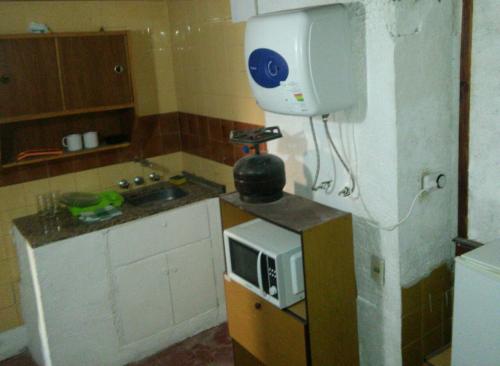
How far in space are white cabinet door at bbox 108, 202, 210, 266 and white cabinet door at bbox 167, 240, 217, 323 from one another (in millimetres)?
71

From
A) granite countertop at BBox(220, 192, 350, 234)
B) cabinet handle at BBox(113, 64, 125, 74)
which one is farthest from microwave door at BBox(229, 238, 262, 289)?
cabinet handle at BBox(113, 64, 125, 74)

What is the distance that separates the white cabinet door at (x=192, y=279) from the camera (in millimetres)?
3342

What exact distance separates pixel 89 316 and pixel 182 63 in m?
1.85

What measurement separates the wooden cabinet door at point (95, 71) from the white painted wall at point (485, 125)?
2.24 metres

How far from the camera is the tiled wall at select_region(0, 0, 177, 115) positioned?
3178 mm

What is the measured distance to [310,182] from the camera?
2.42 m

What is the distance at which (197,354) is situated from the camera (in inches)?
130

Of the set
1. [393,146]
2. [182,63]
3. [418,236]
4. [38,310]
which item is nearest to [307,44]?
[393,146]

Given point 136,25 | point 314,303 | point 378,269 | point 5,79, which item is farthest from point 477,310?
point 136,25

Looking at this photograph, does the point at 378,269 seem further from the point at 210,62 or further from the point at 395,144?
the point at 210,62

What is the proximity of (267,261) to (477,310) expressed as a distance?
80cm

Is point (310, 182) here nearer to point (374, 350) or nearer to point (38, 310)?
point (374, 350)

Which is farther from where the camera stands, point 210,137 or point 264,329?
point 210,137

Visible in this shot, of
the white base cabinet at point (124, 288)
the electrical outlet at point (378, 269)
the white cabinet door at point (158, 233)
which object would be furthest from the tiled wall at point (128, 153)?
the electrical outlet at point (378, 269)
